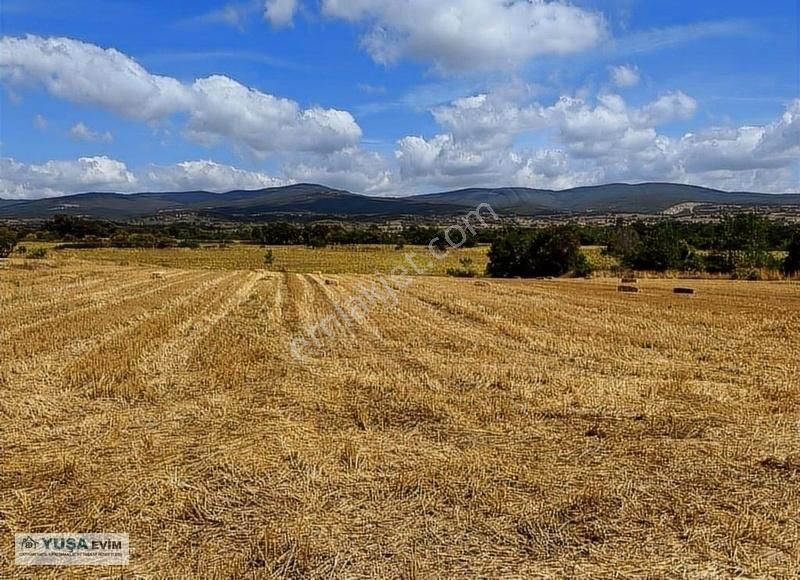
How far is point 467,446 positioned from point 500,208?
29.4 metres

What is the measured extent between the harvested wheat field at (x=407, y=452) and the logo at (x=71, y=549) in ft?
0.34

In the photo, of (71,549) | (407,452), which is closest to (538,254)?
(407,452)

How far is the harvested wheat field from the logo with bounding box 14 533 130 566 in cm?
10

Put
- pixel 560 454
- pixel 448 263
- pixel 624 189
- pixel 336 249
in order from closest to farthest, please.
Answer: pixel 560 454 < pixel 448 263 < pixel 336 249 < pixel 624 189

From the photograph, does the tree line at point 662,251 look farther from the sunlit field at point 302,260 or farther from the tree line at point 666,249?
the sunlit field at point 302,260

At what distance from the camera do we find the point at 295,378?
1041cm

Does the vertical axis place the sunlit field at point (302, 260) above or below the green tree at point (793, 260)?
below

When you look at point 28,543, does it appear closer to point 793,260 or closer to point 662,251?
point 793,260

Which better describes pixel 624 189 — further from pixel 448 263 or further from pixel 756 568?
pixel 756 568

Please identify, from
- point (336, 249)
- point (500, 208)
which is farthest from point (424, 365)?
point (336, 249)

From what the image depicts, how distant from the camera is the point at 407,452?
7148mm

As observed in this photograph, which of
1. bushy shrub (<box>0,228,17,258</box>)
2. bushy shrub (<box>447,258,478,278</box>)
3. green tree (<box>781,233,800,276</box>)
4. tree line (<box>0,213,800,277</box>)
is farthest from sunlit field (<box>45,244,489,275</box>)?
green tree (<box>781,233,800,276</box>)

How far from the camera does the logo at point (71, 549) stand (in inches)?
194

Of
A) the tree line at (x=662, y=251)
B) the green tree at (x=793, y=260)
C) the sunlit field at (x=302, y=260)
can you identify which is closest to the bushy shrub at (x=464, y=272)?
the sunlit field at (x=302, y=260)
